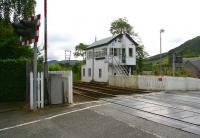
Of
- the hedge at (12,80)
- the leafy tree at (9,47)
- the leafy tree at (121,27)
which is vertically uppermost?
the leafy tree at (121,27)

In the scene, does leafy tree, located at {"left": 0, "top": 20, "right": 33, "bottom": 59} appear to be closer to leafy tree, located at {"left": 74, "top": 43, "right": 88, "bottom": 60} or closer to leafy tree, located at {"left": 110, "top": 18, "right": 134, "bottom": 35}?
leafy tree, located at {"left": 110, "top": 18, "right": 134, "bottom": 35}

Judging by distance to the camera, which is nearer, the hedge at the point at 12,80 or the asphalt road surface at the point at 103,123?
the asphalt road surface at the point at 103,123

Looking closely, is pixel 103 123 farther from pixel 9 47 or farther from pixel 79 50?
pixel 79 50

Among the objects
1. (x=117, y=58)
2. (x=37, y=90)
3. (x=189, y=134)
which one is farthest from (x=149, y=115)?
(x=117, y=58)

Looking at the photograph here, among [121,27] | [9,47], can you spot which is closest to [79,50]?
[121,27]

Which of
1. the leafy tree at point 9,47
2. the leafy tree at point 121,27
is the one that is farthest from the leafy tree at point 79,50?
the leafy tree at point 9,47

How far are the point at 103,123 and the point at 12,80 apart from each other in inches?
283

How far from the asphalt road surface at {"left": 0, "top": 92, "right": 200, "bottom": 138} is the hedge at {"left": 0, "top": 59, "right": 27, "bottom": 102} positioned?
9.64 feet

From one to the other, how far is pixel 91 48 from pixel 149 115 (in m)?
32.0

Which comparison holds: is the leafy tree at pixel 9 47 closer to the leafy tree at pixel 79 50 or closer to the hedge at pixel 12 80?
the hedge at pixel 12 80

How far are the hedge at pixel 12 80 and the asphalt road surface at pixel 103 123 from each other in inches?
116

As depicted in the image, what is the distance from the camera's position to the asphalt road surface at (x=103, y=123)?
664 cm

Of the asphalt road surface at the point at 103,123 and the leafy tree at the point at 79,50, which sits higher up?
the leafy tree at the point at 79,50

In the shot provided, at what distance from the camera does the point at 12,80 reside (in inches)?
525
